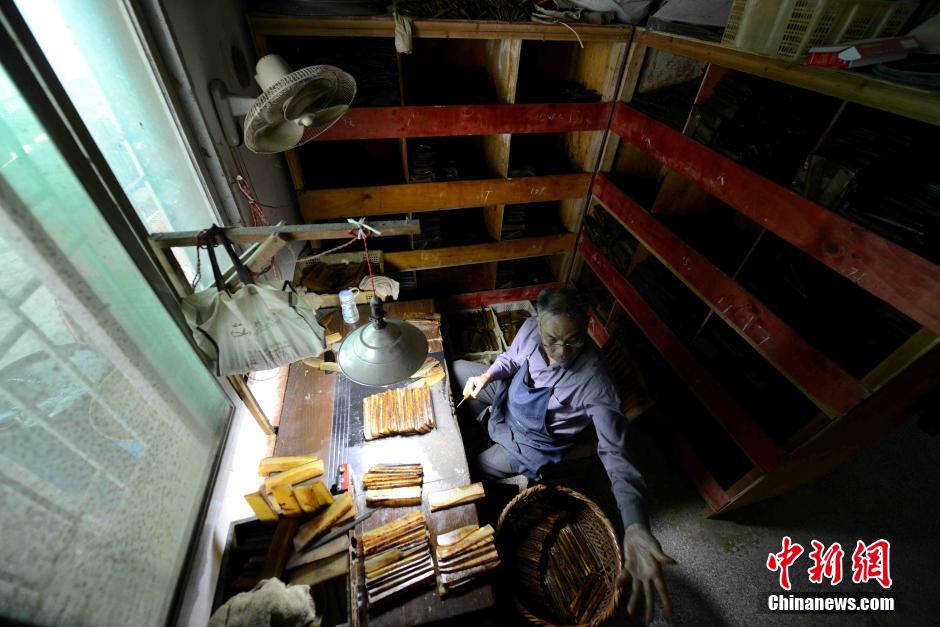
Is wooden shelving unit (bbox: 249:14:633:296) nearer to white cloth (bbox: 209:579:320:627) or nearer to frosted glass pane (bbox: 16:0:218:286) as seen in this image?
frosted glass pane (bbox: 16:0:218:286)

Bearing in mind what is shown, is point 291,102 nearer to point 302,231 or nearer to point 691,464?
point 302,231

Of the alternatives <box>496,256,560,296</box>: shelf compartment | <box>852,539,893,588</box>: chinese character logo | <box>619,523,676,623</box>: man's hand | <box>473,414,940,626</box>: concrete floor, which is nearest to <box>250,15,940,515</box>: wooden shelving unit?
<box>473,414,940,626</box>: concrete floor

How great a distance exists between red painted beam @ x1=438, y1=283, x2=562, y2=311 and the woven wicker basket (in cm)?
263

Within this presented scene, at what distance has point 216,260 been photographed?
162cm

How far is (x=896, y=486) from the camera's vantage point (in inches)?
136

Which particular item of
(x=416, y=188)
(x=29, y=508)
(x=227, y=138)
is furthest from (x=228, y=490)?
(x=416, y=188)

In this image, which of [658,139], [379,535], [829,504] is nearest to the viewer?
[379,535]

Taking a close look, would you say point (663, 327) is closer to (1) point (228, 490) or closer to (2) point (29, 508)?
(1) point (228, 490)

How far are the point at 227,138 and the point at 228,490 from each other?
2076 mm

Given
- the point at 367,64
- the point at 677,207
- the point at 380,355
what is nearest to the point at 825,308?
the point at 677,207

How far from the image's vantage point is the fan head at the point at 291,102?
152cm

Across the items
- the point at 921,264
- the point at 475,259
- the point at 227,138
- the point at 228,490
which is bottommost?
the point at 921,264

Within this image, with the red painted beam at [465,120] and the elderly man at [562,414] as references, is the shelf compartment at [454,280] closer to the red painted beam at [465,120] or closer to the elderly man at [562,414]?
the red painted beam at [465,120]

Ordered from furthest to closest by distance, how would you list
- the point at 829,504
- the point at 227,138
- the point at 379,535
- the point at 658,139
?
the point at 829,504
the point at 658,139
the point at 227,138
the point at 379,535
